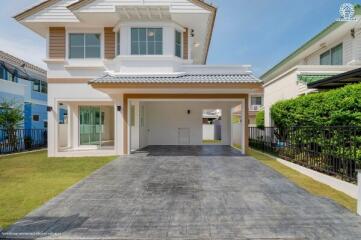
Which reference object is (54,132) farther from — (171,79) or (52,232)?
(52,232)

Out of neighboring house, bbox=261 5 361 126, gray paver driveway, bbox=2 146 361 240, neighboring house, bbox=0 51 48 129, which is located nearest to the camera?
gray paver driveway, bbox=2 146 361 240

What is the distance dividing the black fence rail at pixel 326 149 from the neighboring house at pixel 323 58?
16.4ft

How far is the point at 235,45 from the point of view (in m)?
28.3

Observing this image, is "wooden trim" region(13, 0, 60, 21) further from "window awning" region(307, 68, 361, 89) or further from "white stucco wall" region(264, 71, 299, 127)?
"white stucco wall" region(264, 71, 299, 127)

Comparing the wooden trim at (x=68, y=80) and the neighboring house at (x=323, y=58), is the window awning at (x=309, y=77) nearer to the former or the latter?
the neighboring house at (x=323, y=58)

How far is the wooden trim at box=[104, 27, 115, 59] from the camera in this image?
48.4 ft

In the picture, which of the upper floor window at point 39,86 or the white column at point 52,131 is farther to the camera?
the upper floor window at point 39,86

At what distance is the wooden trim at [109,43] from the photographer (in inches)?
580

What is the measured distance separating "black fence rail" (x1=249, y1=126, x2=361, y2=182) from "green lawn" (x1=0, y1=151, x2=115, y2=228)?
829 centimetres

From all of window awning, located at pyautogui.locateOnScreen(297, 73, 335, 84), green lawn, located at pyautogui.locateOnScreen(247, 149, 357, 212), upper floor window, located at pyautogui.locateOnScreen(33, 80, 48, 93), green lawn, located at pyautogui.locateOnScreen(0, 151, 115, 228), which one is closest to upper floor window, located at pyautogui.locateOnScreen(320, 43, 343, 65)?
window awning, located at pyautogui.locateOnScreen(297, 73, 335, 84)

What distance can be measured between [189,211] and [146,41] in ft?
35.9

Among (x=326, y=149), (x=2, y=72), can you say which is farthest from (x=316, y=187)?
(x=2, y=72)

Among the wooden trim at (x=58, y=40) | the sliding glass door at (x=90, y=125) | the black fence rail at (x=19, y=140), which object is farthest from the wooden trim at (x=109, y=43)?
the black fence rail at (x=19, y=140)

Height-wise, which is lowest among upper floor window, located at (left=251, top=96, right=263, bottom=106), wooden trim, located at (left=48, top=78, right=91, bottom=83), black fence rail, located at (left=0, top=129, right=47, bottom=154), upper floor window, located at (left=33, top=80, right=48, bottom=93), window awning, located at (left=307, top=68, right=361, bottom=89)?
black fence rail, located at (left=0, top=129, right=47, bottom=154)
